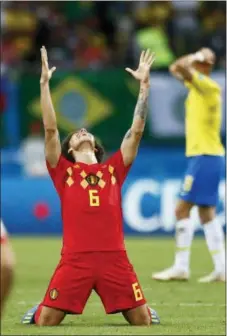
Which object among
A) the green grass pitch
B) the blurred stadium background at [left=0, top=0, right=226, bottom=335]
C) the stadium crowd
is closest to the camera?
the green grass pitch

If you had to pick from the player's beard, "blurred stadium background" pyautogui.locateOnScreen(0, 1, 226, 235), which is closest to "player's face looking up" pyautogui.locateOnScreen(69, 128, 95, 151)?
the player's beard

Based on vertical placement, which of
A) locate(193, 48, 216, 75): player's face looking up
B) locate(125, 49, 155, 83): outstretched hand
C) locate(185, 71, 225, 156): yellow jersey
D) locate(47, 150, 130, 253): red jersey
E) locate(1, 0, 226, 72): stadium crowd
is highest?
locate(1, 0, 226, 72): stadium crowd

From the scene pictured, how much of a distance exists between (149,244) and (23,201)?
6.62 ft

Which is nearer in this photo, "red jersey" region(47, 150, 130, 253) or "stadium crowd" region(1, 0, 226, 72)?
"red jersey" region(47, 150, 130, 253)

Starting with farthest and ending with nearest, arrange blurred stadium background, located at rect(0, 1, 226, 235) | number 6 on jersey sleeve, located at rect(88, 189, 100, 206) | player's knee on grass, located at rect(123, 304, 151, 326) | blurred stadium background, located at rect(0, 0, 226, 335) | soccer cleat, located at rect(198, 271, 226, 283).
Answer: blurred stadium background, located at rect(0, 1, 226, 235) → blurred stadium background, located at rect(0, 0, 226, 335) → soccer cleat, located at rect(198, 271, 226, 283) → number 6 on jersey sleeve, located at rect(88, 189, 100, 206) → player's knee on grass, located at rect(123, 304, 151, 326)

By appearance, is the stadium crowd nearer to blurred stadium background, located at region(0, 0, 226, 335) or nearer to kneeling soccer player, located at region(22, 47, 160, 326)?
blurred stadium background, located at region(0, 0, 226, 335)

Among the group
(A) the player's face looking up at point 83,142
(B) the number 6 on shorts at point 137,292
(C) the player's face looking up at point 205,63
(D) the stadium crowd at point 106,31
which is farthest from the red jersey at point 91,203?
(D) the stadium crowd at point 106,31

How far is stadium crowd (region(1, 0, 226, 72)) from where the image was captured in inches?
856

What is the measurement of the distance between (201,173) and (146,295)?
1.90m

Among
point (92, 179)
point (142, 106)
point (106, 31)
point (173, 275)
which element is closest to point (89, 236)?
point (92, 179)

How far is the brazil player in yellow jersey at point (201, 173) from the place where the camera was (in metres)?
12.8

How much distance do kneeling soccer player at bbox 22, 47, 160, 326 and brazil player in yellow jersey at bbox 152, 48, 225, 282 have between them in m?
3.54

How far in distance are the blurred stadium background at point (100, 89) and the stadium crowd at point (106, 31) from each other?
0.02m

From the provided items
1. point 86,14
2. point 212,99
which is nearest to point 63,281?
point 212,99
